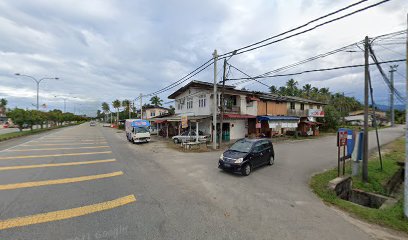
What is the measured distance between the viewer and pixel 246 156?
9.42 meters

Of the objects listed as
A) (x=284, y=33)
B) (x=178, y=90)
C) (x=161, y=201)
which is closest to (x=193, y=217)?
(x=161, y=201)

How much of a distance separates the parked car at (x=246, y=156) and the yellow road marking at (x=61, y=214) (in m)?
4.89

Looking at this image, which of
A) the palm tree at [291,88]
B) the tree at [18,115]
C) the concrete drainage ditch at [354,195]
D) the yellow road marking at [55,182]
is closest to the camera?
the yellow road marking at [55,182]

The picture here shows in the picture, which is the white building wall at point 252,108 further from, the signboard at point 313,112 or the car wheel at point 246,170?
the car wheel at point 246,170

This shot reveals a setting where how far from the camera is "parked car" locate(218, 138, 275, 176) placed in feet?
30.2

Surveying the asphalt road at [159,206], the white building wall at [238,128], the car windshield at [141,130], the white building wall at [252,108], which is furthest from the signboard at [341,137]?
the car windshield at [141,130]

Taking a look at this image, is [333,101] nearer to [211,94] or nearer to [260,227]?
[211,94]

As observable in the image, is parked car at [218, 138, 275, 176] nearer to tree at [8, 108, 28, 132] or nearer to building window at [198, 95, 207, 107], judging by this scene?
building window at [198, 95, 207, 107]

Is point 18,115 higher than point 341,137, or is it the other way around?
point 18,115

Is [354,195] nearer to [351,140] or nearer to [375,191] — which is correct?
[375,191]

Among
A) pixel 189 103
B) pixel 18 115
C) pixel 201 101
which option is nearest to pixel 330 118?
pixel 201 101

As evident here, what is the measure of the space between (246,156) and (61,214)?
24.0 ft

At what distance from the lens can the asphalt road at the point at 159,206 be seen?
4410mm

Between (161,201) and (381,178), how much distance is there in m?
11.4
